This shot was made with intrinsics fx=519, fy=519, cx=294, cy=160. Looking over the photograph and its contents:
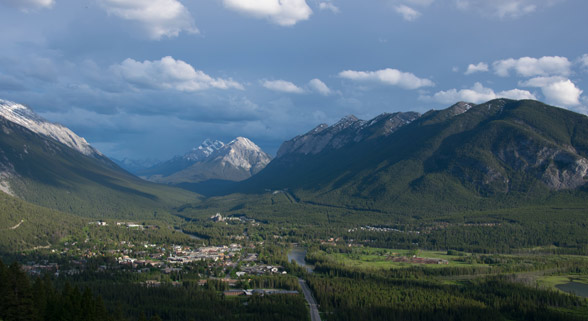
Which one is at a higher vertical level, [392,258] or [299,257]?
[392,258]

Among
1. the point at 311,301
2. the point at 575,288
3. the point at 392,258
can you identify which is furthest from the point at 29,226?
the point at 575,288

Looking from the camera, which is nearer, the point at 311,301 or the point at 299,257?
the point at 311,301

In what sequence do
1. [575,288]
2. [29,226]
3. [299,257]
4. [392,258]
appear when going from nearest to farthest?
[575,288] < [392,258] < [299,257] < [29,226]

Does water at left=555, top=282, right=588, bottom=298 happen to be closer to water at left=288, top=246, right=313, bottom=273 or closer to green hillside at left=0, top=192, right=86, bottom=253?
water at left=288, top=246, right=313, bottom=273

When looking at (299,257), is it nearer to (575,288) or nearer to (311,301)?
(311,301)

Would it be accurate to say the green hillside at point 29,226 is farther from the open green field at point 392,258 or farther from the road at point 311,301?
the open green field at point 392,258

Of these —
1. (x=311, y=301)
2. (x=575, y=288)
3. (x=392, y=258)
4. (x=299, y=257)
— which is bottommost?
(x=311, y=301)

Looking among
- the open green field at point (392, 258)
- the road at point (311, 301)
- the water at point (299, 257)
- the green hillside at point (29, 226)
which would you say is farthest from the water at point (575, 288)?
the green hillside at point (29, 226)

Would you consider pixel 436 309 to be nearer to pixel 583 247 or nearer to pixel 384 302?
pixel 384 302
